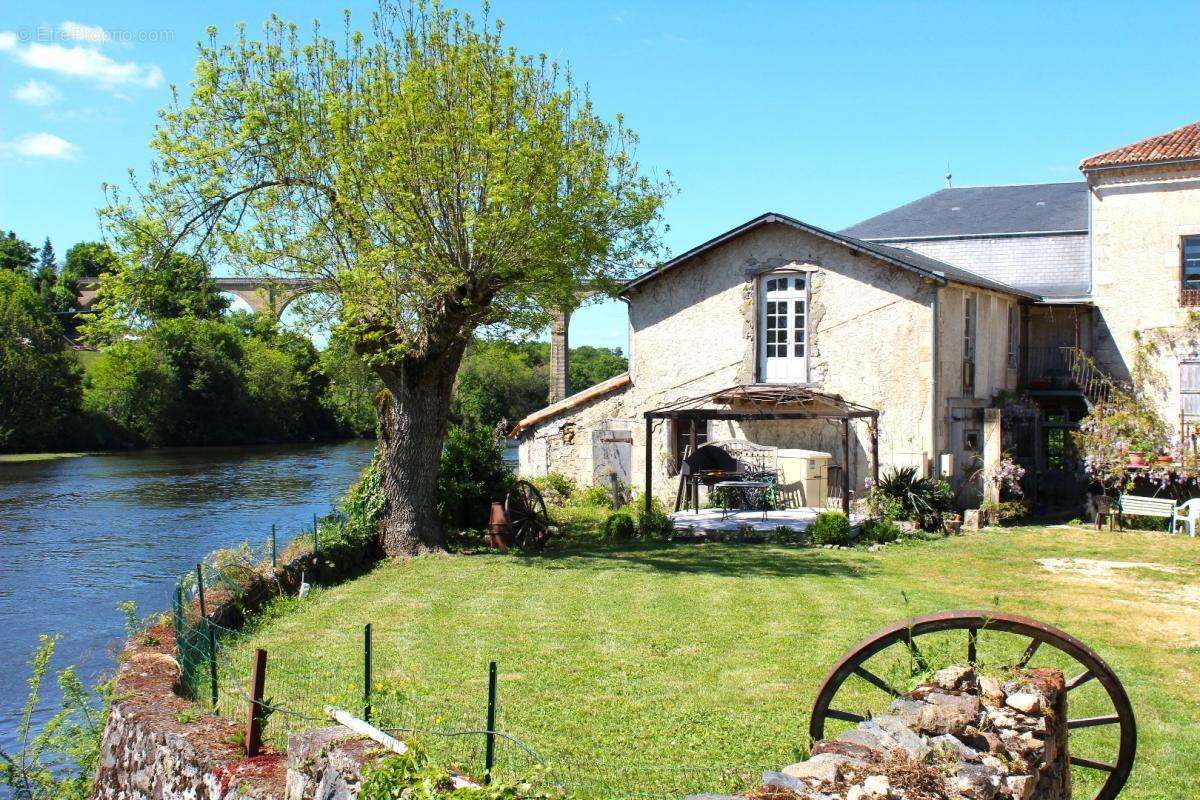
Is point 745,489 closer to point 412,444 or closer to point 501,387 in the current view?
point 412,444

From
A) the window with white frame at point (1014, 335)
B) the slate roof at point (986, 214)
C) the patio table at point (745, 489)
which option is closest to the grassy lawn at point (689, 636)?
the patio table at point (745, 489)

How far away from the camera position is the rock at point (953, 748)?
14.6ft

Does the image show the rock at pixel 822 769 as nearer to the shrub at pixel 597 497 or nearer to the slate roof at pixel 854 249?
the slate roof at pixel 854 249

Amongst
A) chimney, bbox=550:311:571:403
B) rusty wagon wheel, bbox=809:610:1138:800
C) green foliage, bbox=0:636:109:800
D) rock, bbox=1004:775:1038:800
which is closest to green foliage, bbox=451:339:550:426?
chimney, bbox=550:311:571:403

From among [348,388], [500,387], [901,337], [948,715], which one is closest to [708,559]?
[901,337]

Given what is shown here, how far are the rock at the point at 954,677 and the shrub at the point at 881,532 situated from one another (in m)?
11.8

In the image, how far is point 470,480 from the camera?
17.2 meters

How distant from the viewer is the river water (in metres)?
12.8

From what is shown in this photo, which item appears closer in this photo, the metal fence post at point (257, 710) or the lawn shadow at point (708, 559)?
the metal fence post at point (257, 710)

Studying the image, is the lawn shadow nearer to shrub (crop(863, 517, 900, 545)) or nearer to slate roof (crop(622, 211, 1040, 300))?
shrub (crop(863, 517, 900, 545))

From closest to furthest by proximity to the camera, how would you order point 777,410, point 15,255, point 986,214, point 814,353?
1. point 777,410
2. point 814,353
3. point 986,214
4. point 15,255

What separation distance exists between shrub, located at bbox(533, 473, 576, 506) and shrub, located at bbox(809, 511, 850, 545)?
6431mm

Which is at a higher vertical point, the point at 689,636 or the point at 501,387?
the point at 501,387

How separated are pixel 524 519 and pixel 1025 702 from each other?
Result: 12468mm
